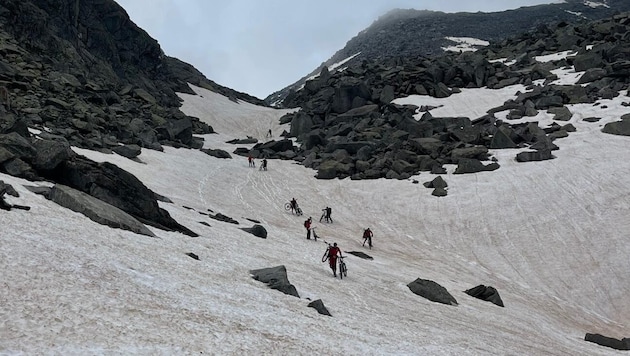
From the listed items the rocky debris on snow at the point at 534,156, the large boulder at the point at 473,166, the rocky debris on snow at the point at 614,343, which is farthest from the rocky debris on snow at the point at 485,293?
the rocky debris on snow at the point at 534,156

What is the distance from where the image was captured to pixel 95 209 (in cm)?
2098

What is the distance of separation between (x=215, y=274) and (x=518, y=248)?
27.0 metres

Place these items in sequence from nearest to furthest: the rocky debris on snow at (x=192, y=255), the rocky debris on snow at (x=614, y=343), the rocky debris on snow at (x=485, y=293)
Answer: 1. the rocky debris on snow at (x=192, y=255)
2. the rocky debris on snow at (x=614, y=343)
3. the rocky debris on snow at (x=485, y=293)

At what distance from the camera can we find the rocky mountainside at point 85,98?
81.4 ft

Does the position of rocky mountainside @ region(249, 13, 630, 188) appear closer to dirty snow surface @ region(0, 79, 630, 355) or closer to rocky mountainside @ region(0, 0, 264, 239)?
dirty snow surface @ region(0, 79, 630, 355)

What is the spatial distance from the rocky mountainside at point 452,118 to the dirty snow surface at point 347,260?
8.94ft

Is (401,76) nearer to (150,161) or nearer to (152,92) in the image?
(152,92)

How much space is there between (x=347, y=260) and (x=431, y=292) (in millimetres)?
6229

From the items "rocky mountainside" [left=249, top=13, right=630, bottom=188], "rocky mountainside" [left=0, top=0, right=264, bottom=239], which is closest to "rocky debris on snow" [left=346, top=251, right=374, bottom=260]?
"rocky mountainside" [left=0, top=0, right=264, bottom=239]

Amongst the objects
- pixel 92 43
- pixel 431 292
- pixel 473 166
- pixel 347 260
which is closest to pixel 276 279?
pixel 431 292

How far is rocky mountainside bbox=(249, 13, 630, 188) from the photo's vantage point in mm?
58375

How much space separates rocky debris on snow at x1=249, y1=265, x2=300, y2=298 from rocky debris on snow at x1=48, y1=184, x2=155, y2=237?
548 centimetres

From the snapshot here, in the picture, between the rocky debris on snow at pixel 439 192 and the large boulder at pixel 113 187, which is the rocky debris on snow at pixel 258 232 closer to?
the large boulder at pixel 113 187

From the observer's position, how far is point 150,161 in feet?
172
